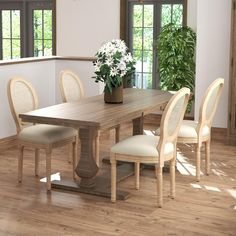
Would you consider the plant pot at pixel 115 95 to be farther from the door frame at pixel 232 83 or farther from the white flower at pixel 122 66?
the door frame at pixel 232 83

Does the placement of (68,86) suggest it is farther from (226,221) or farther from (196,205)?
(226,221)

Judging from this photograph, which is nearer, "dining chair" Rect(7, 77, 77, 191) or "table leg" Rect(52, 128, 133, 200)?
"table leg" Rect(52, 128, 133, 200)

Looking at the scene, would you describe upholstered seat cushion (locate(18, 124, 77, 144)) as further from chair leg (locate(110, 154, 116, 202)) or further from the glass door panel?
the glass door panel

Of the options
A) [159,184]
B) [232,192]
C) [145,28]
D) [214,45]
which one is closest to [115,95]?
[159,184]

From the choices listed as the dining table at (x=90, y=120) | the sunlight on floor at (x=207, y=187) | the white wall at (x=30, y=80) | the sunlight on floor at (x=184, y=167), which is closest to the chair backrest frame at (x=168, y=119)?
the dining table at (x=90, y=120)

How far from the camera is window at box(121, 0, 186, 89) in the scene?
8406 millimetres

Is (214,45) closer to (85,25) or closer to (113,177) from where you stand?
(85,25)

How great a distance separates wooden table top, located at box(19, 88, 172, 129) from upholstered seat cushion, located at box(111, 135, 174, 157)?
194 millimetres

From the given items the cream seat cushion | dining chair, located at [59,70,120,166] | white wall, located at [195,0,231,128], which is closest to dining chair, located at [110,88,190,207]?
the cream seat cushion

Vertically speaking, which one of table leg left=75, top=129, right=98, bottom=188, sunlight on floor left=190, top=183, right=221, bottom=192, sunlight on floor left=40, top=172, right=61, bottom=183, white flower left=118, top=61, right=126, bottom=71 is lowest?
sunlight on floor left=190, top=183, right=221, bottom=192

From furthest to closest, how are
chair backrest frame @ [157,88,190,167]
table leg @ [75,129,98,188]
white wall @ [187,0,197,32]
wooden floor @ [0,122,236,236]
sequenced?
white wall @ [187,0,197,32] < table leg @ [75,129,98,188] < chair backrest frame @ [157,88,190,167] < wooden floor @ [0,122,236,236]

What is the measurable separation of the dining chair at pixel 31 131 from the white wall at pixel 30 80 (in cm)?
88

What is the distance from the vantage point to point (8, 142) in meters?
6.65

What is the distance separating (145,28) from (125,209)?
14.7 ft
